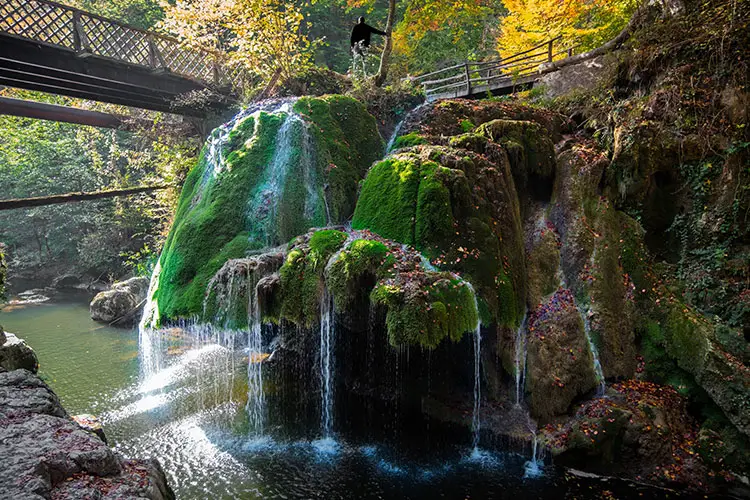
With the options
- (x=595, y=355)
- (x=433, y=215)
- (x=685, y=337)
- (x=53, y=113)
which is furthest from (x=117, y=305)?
(x=685, y=337)

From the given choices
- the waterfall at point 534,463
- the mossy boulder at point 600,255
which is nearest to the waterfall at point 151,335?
the waterfall at point 534,463

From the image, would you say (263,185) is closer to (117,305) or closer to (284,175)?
(284,175)

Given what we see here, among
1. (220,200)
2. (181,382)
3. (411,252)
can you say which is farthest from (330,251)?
(181,382)

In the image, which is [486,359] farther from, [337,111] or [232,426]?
[337,111]

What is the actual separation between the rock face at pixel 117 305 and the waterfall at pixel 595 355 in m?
15.2

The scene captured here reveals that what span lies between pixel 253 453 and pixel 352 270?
375cm

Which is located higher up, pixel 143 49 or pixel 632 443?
pixel 143 49

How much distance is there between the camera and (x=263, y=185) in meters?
8.68

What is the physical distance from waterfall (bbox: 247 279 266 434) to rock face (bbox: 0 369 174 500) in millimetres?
2295

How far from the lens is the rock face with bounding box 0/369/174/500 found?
3906 millimetres

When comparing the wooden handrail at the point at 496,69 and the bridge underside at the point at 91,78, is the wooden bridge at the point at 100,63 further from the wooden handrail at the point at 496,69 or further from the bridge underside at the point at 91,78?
the wooden handrail at the point at 496,69

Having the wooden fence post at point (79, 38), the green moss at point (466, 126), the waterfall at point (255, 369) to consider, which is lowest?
the waterfall at point (255, 369)

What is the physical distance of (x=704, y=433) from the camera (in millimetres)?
6559

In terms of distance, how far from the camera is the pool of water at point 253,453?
20.0 ft
